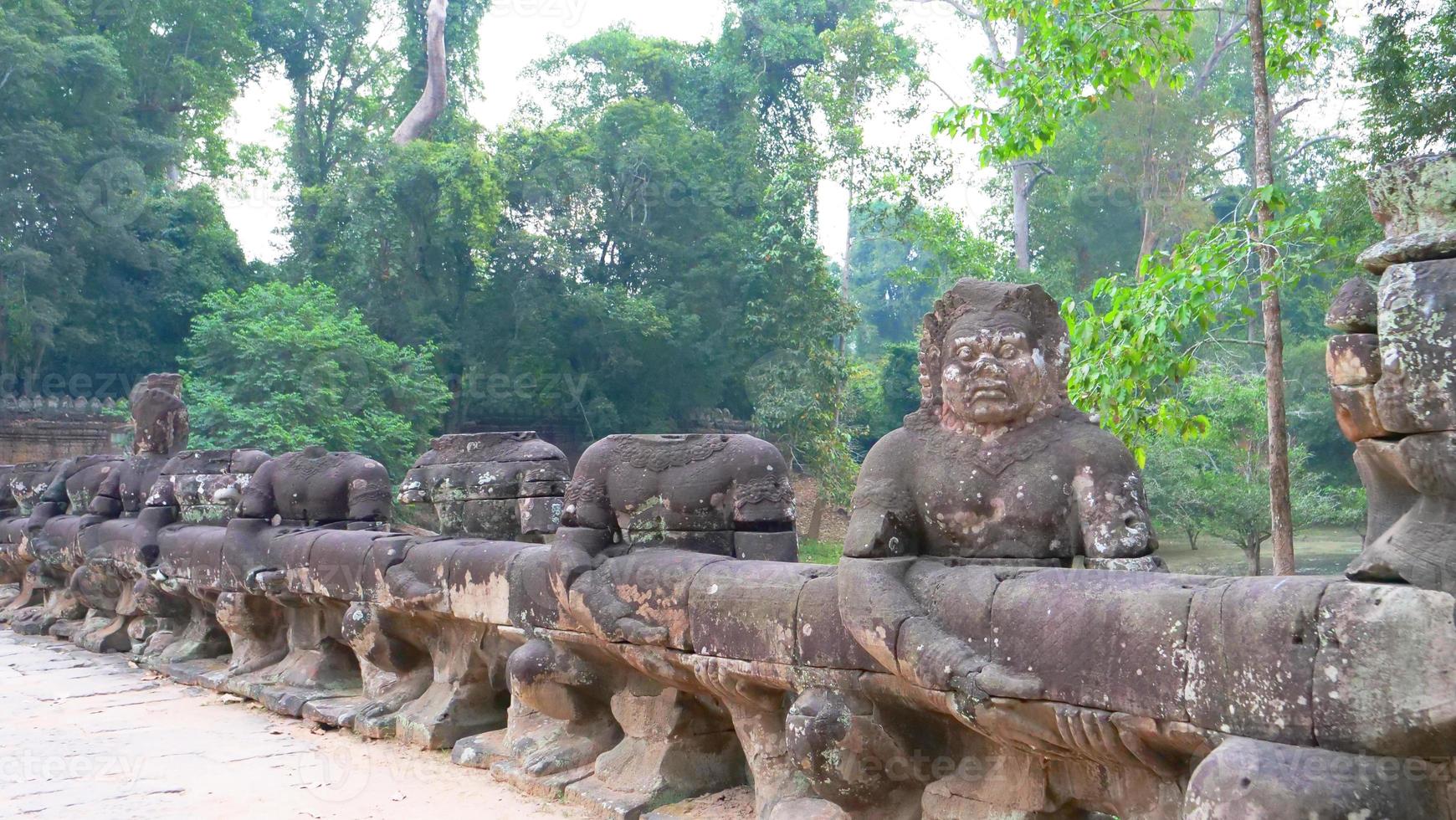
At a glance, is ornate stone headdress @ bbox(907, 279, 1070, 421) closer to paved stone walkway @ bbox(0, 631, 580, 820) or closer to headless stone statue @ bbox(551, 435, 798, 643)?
headless stone statue @ bbox(551, 435, 798, 643)

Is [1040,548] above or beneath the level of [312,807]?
above

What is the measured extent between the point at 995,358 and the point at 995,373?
53 millimetres

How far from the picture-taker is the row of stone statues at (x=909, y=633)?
2.48 metres

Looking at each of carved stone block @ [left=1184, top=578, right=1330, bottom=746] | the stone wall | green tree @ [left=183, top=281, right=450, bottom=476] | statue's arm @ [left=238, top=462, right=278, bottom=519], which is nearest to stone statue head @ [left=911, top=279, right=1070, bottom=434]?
carved stone block @ [left=1184, top=578, right=1330, bottom=746]

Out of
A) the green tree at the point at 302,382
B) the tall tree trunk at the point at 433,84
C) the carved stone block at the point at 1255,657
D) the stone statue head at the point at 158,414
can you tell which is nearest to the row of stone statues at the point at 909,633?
the carved stone block at the point at 1255,657

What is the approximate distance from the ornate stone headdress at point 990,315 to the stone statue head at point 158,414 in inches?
296

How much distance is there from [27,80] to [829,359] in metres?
15.1

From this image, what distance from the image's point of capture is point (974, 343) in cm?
359

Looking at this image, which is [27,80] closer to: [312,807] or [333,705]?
[333,705]

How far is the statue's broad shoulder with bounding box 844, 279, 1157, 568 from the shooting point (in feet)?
11.3

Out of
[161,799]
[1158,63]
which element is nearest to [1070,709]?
[161,799]

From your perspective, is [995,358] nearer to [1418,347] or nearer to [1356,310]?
[1356,310]

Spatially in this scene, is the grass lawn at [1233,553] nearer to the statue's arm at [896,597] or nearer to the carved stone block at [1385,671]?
the statue's arm at [896,597]

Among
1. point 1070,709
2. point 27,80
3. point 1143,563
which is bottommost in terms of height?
point 1070,709
